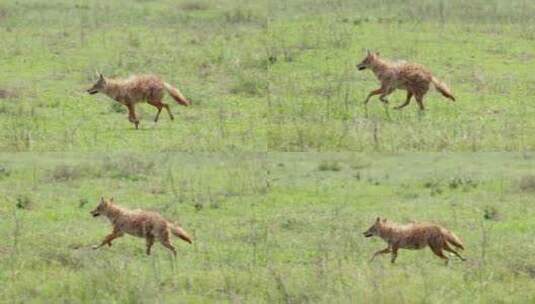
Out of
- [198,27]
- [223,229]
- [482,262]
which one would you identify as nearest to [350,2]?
[198,27]

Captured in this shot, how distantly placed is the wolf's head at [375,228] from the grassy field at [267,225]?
0.09 m

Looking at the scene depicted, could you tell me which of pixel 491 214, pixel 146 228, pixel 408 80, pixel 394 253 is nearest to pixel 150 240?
pixel 146 228

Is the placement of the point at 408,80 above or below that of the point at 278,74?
above

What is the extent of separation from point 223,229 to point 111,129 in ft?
7.15

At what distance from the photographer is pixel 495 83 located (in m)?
13.7

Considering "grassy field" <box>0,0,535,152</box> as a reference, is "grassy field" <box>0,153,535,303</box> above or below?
below

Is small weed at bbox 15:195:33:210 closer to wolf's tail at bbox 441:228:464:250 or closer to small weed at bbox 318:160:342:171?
small weed at bbox 318:160:342:171

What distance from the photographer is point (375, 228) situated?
13180 mm

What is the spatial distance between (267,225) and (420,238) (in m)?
1.75

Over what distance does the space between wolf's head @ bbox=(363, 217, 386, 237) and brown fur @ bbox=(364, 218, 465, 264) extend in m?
0.18

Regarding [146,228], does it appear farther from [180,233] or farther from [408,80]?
[408,80]

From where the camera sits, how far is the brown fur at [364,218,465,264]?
12.4m

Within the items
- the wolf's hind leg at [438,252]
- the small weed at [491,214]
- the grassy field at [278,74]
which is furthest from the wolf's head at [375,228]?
the small weed at [491,214]

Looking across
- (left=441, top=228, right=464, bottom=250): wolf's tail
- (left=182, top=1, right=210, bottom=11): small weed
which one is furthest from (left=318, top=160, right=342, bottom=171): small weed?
(left=182, top=1, right=210, bottom=11): small weed
